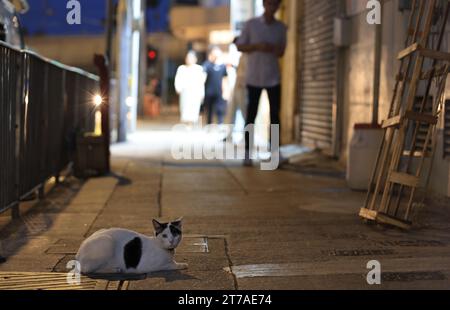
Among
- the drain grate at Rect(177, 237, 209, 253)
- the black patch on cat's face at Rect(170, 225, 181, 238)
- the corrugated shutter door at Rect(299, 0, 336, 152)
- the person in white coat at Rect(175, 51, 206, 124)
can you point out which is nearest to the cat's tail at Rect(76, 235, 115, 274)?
the black patch on cat's face at Rect(170, 225, 181, 238)

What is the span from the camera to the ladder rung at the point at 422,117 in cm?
599

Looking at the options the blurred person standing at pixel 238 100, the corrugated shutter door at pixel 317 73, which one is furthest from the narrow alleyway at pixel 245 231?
the blurred person standing at pixel 238 100

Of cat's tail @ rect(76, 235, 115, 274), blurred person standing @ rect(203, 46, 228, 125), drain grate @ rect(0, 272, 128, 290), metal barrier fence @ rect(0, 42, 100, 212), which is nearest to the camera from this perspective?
drain grate @ rect(0, 272, 128, 290)

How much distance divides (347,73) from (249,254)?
18.4 feet

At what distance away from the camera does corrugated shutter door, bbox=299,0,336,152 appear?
11281mm

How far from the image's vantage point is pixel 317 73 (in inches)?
476

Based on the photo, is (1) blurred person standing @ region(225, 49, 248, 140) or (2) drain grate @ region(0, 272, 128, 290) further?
(1) blurred person standing @ region(225, 49, 248, 140)

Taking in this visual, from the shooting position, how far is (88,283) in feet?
15.0

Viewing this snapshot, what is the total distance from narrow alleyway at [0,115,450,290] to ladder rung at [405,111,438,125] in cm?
88

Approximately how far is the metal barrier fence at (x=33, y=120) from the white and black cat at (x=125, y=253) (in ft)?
5.52

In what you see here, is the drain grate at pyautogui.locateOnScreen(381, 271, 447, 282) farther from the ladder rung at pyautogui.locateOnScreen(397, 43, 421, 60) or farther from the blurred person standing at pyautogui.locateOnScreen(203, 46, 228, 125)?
the blurred person standing at pyautogui.locateOnScreen(203, 46, 228, 125)

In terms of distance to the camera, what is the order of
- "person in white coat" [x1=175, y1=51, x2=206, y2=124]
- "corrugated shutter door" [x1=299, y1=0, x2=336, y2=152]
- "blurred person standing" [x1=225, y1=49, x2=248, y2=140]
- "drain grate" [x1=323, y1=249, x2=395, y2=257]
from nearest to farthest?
"drain grate" [x1=323, y1=249, x2=395, y2=257] < "corrugated shutter door" [x1=299, y1=0, x2=336, y2=152] < "blurred person standing" [x1=225, y1=49, x2=248, y2=140] < "person in white coat" [x1=175, y1=51, x2=206, y2=124]

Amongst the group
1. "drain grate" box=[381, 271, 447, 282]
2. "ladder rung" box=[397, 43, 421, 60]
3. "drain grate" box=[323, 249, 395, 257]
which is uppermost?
"ladder rung" box=[397, 43, 421, 60]

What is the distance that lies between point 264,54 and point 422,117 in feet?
15.8
